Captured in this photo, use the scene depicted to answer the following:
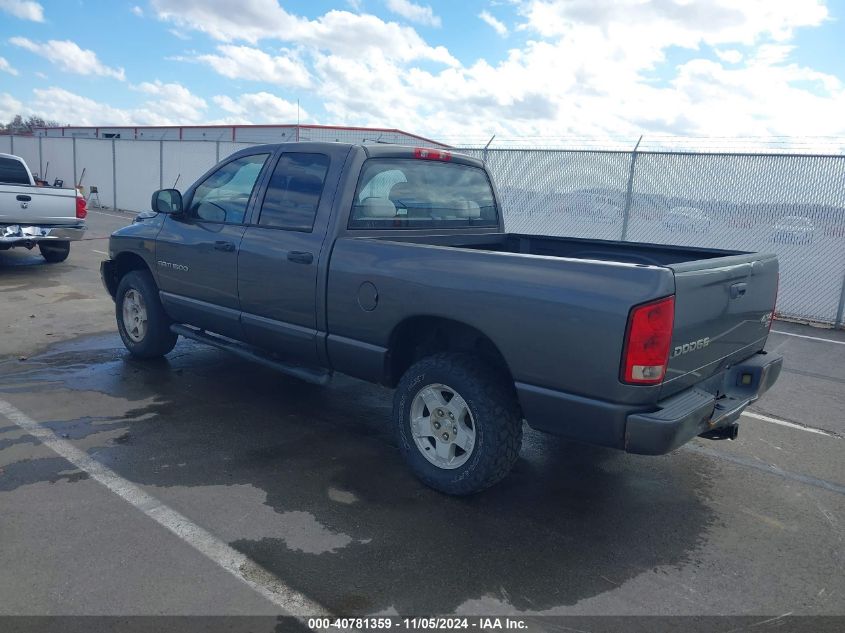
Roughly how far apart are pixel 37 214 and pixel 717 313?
10172 mm

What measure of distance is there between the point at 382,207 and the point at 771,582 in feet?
10.0

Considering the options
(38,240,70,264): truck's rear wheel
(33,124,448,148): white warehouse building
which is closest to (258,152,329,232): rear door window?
(38,240,70,264): truck's rear wheel

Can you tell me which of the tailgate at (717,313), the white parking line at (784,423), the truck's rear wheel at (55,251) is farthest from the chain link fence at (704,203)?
the truck's rear wheel at (55,251)

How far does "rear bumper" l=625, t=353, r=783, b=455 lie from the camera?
10.2 ft

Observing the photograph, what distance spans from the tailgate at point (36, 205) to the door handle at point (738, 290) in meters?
9.96

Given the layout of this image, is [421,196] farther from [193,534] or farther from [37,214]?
[37,214]

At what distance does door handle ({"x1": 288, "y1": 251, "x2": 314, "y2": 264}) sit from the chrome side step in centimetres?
74

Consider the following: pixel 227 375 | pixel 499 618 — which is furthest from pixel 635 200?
pixel 499 618

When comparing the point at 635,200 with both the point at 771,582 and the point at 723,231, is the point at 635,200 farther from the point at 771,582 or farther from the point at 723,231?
the point at 771,582

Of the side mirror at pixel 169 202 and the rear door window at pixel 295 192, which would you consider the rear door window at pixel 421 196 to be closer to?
the rear door window at pixel 295 192

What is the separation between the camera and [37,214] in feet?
34.1

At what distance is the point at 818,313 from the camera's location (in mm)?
9828

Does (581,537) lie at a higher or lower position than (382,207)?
lower

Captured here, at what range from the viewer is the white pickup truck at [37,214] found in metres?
10.0
